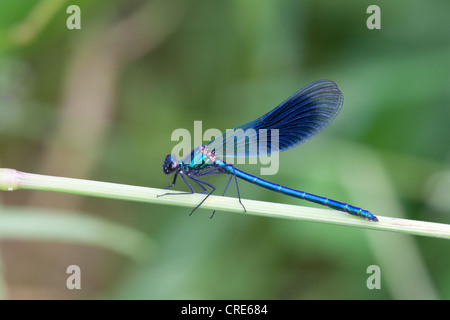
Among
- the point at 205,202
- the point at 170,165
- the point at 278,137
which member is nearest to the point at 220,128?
the point at 278,137

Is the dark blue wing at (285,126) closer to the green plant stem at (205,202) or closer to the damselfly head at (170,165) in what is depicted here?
the damselfly head at (170,165)

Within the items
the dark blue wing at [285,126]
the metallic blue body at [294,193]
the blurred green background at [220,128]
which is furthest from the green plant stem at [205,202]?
the blurred green background at [220,128]

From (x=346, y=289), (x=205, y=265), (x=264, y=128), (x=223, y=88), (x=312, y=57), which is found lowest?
(x=346, y=289)

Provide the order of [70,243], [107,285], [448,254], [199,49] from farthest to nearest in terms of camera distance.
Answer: [199,49], [70,243], [107,285], [448,254]

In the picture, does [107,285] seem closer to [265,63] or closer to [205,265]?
[205,265]

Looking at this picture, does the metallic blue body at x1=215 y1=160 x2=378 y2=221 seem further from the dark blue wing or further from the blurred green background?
the blurred green background

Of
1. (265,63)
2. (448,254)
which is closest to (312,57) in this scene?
(265,63)

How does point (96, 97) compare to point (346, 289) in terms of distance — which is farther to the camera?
point (96, 97)
